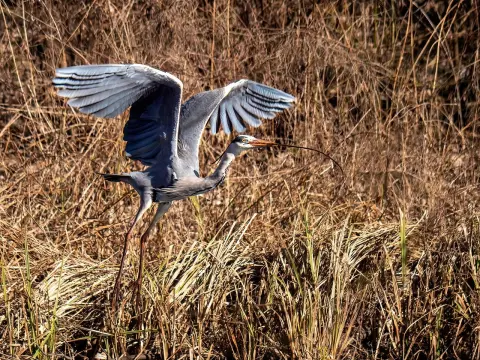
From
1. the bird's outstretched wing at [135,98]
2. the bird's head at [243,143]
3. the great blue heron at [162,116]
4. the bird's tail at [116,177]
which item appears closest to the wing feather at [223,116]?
the great blue heron at [162,116]

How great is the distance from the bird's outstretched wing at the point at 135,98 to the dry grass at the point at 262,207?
0.58 metres

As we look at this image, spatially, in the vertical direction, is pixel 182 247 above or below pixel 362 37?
below

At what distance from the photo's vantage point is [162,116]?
15.5ft

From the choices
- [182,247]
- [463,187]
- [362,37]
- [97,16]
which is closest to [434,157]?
[463,187]

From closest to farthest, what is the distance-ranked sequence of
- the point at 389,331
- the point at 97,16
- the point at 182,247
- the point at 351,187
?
the point at 389,331 < the point at 182,247 < the point at 351,187 < the point at 97,16

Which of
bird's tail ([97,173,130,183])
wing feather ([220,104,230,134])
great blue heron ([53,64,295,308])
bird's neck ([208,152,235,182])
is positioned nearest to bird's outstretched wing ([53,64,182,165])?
great blue heron ([53,64,295,308])

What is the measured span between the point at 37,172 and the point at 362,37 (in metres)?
2.82

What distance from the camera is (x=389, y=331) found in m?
4.39

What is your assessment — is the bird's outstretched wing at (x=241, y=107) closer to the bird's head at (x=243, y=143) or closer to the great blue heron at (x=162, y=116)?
the great blue heron at (x=162, y=116)

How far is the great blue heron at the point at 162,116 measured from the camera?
437 cm

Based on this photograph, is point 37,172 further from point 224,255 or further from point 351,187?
point 351,187

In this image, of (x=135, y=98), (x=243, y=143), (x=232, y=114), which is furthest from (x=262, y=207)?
(x=135, y=98)

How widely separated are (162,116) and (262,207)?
115 cm

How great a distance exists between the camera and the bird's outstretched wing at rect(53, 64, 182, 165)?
427cm
